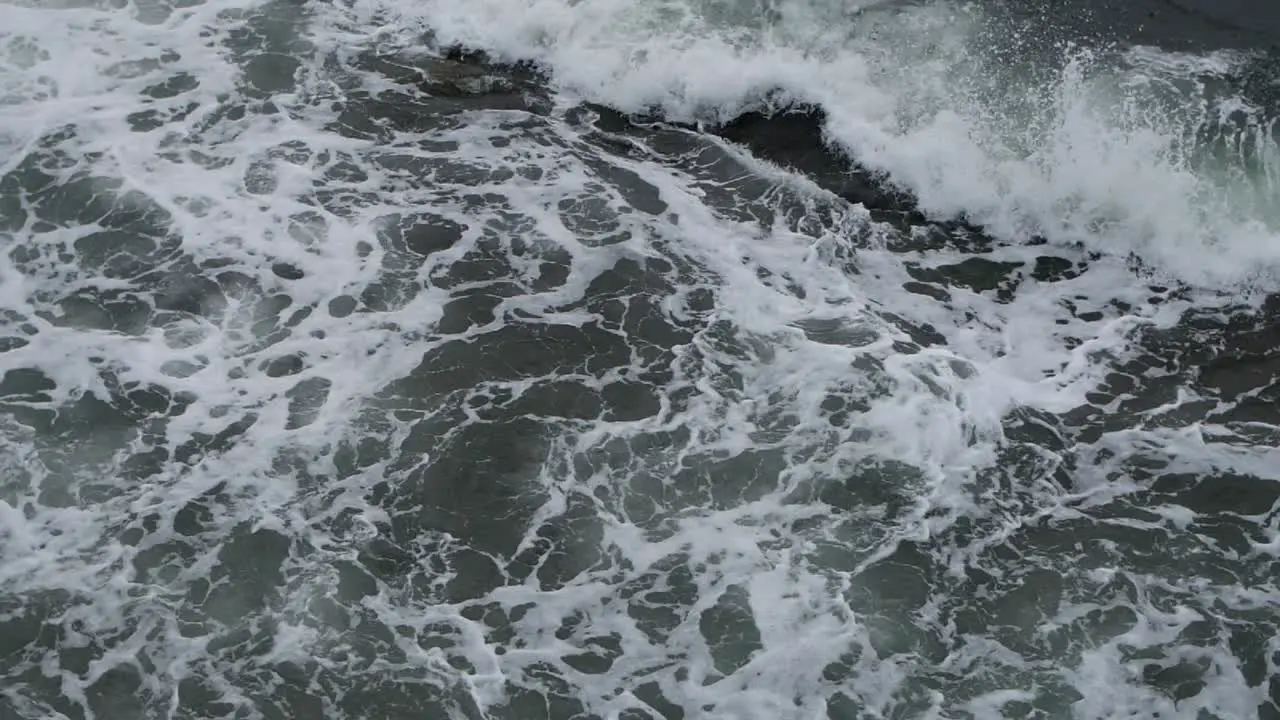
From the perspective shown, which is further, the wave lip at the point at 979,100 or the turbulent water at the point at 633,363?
the wave lip at the point at 979,100

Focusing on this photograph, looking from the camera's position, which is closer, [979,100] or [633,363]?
[633,363]

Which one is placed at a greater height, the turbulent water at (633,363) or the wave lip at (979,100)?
the wave lip at (979,100)

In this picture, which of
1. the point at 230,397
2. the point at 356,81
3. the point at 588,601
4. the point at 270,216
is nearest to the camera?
the point at 588,601

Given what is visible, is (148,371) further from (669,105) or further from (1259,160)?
(1259,160)

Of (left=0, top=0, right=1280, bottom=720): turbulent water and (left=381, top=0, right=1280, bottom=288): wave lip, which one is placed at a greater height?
(left=381, top=0, right=1280, bottom=288): wave lip

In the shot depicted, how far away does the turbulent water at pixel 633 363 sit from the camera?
8.59 m

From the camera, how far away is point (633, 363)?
1072cm

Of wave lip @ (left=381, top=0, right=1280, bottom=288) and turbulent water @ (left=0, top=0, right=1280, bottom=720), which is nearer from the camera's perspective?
turbulent water @ (left=0, top=0, right=1280, bottom=720)

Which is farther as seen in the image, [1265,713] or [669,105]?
[669,105]

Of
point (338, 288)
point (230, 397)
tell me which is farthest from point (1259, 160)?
point (230, 397)

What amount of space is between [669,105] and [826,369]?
4467 millimetres

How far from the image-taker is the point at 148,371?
10523mm

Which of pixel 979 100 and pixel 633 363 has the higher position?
pixel 979 100

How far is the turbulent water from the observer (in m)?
8.59
